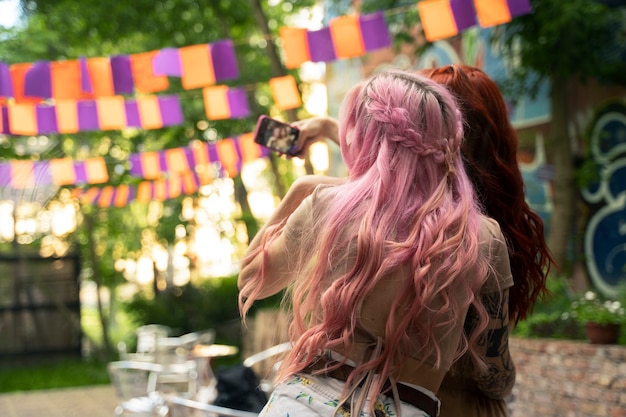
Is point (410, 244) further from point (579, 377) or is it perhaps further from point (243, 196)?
point (243, 196)

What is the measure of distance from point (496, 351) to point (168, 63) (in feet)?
17.3

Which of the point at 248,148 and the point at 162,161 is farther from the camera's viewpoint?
the point at 162,161

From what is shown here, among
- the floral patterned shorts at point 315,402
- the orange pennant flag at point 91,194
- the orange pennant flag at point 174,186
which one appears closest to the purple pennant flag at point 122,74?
the floral patterned shorts at point 315,402

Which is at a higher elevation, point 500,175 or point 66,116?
point 66,116

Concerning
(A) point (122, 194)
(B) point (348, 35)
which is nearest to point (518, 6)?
(B) point (348, 35)

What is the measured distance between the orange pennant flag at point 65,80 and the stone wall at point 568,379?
13.4 feet

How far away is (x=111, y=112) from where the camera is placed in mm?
8180

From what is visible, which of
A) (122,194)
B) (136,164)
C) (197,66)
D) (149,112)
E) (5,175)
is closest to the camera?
(197,66)

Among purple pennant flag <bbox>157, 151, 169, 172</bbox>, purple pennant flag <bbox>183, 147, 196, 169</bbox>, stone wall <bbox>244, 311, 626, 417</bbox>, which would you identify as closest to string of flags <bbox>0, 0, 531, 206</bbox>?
purple pennant flag <bbox>183, 147, 196, 169</bbox>

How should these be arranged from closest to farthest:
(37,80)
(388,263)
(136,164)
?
(388,263), (37,80), (136,164)

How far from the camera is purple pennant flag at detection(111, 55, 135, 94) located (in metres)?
7.02

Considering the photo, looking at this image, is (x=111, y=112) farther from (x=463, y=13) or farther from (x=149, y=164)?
(x=463, y=13)

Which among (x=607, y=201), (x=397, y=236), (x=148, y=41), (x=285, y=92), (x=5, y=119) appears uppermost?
(x=148, y=41)

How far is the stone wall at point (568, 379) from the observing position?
18.1 ft
